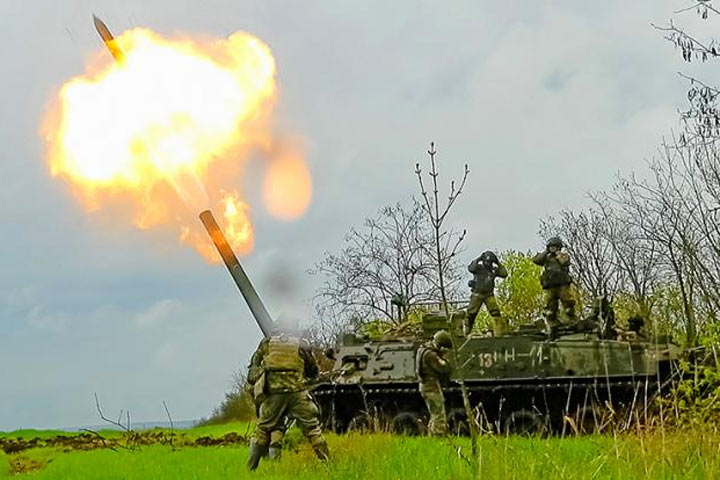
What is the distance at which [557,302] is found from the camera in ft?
62.4

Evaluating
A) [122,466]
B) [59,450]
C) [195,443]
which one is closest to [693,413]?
[122,466]

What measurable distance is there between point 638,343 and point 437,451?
681 centimetres

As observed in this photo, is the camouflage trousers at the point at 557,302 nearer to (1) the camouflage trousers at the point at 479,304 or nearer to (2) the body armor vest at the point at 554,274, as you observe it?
(2) the body armor vest at the point at 554,274

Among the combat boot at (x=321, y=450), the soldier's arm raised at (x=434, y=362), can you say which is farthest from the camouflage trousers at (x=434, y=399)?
the combat boot at (x=321, y=450)

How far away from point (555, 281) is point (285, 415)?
8320 millimetres

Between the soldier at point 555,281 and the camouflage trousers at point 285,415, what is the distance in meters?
8.06

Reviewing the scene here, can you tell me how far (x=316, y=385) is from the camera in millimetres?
20188

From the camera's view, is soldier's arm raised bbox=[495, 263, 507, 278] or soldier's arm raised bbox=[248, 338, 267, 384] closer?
soldier's arm raised bbox=[248, 338, 267, 384]

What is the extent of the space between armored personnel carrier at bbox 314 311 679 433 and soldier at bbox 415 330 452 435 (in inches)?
22.4

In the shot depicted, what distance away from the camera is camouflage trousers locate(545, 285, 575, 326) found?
18844 millimetres

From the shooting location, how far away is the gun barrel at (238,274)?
1181 centimetres

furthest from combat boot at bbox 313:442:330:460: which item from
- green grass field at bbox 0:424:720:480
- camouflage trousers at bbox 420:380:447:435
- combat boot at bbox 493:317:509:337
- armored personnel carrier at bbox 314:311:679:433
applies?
combat boot at bbox 493:317:509:337

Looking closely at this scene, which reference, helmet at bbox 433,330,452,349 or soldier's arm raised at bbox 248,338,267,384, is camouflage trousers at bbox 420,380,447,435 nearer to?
helmet at bbox 433,330,452,349

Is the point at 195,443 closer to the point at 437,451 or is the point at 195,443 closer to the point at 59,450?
the point at 59,450
